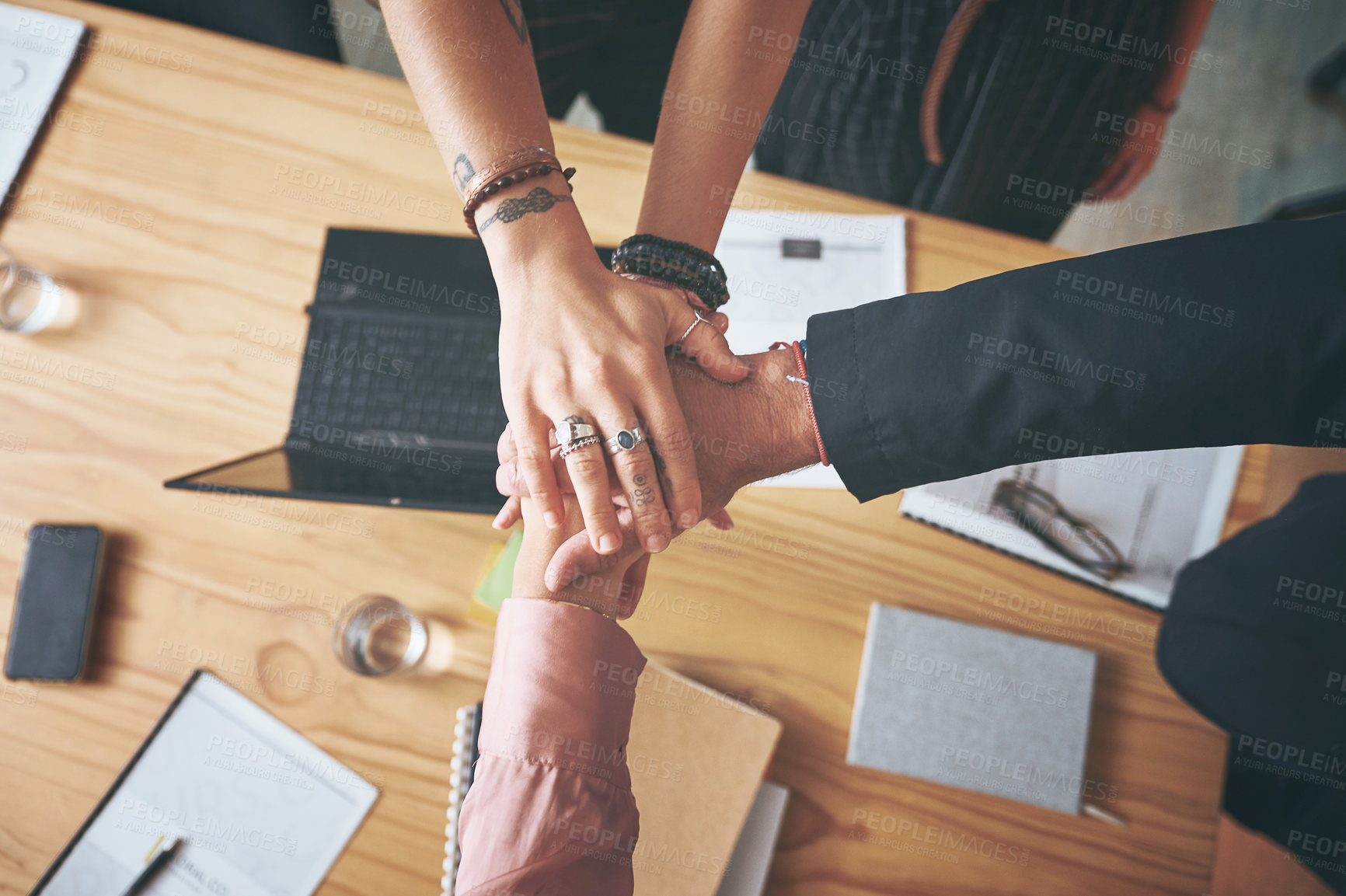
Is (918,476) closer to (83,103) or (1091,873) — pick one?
(1091,873)

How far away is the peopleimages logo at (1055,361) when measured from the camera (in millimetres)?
596

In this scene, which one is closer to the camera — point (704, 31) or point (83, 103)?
point (704, 31)

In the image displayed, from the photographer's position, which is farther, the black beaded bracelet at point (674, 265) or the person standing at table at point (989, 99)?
the person standing at table at point (989, 99)

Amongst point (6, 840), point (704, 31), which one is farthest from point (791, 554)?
point (6, 840)

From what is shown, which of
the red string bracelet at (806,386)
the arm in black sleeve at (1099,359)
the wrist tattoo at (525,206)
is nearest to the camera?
the arm in black sleeve at (1099,359)

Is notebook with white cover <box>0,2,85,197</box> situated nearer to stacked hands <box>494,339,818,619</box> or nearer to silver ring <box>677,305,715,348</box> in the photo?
stacked hands <box>494,339,818,619</box>

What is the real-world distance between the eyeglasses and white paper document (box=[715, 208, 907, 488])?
14.0 inches

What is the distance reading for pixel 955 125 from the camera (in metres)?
1.24

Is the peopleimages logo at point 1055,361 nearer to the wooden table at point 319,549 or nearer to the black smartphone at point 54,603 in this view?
the wooden table at point 319,549

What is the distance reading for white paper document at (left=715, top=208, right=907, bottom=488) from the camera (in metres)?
1.05

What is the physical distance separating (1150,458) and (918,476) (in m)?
0.50

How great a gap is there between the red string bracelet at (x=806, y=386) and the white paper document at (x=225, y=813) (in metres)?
0.73

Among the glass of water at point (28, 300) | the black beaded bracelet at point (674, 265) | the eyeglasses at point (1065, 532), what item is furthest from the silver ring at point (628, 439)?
the glass of water at point (28, 300)

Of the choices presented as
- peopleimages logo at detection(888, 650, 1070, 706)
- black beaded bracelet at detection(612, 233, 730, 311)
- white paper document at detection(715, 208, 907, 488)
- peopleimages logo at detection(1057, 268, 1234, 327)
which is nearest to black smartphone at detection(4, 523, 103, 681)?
black beaded bracelet at detection(612, 233, 730, 311)
